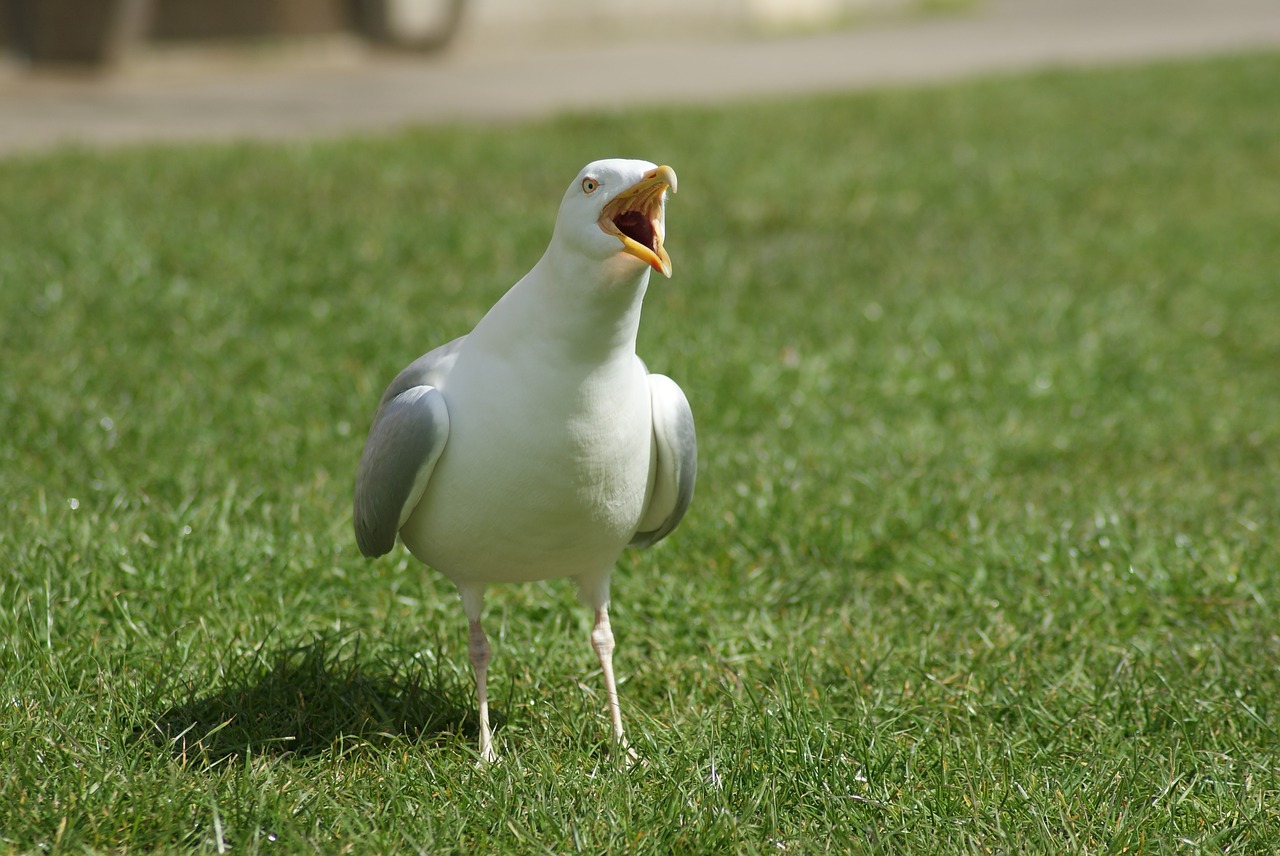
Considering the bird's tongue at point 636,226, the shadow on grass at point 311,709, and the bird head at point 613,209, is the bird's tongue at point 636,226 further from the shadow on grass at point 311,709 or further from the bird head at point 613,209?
the shadow on grass at point 311,709

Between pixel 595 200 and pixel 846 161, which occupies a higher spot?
pixel 595 200

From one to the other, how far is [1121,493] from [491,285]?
291 centimetres

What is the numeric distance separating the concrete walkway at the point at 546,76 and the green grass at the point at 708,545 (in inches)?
108

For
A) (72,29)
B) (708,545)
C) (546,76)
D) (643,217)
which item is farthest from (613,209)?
(546,76)

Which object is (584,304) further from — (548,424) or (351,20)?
(351,20)

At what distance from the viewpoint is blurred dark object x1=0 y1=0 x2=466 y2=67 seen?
12109mm

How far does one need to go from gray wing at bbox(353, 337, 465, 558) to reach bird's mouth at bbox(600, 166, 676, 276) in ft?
1.66

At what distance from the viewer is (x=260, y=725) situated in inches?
120

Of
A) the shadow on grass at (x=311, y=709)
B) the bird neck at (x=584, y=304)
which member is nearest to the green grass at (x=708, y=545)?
the shadow on grass at (x=311, y=709)

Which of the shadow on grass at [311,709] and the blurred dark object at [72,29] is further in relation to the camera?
the blurred dark object at [72,29]

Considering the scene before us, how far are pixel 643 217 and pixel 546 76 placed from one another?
470 inches

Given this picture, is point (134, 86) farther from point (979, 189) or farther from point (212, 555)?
point (212, 555)

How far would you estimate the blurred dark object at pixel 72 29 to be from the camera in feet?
39.5

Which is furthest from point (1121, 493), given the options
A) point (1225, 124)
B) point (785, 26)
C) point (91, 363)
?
point (785, 26)
